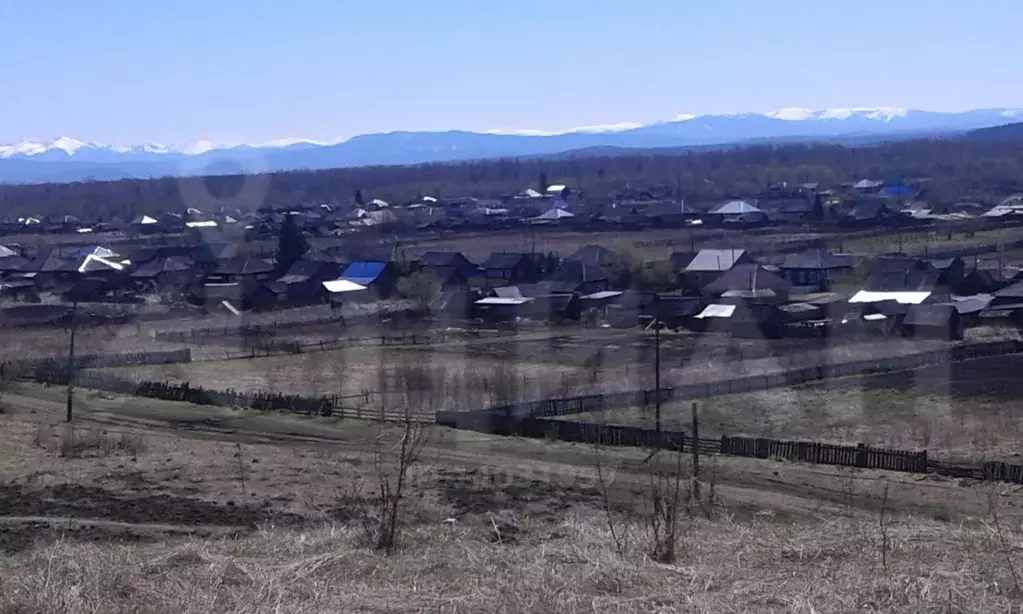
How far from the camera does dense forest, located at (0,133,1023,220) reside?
105m

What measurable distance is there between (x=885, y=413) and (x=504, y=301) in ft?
62.4

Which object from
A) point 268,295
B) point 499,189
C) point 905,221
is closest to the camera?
point 268,295

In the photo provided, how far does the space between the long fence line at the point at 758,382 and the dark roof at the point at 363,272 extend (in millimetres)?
22724

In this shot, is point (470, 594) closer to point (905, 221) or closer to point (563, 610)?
point (563, 610)

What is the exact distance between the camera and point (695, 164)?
14762 centimetres

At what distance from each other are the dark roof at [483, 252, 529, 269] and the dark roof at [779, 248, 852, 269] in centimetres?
1021

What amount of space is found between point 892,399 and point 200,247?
39.4 m

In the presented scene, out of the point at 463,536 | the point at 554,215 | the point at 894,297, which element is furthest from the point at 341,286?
the point at 463,536

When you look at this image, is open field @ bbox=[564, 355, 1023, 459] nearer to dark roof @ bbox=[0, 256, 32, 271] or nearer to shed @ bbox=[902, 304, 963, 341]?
shed @ bbox=[902, 304, 963, 341]

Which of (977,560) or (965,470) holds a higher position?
(977,560)

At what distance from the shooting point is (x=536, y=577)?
5.37 metres

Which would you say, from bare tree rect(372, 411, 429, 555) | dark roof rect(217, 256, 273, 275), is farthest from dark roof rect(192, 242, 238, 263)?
bare tree rect(372, 411, 429, 555)

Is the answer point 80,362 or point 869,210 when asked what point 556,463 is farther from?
point 869,210

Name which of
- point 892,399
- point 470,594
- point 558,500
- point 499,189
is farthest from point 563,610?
point 499,189
